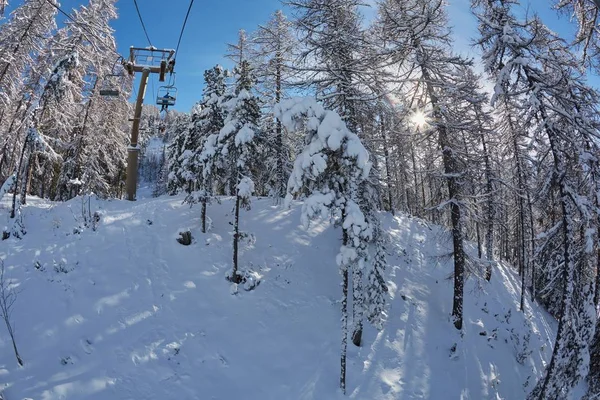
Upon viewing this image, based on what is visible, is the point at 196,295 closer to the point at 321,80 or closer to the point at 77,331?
the point at 77,331

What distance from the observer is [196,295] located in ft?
39.2

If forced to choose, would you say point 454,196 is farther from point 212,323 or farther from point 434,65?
point 212,323

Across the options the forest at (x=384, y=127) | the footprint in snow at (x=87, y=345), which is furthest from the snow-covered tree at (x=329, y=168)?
the footprint in snow at (x=87, y=345)

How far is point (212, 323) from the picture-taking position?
11.0m

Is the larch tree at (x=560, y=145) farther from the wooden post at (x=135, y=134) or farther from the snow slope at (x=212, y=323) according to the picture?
the wooden post at (x=135, y=134)

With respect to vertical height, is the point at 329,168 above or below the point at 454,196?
above

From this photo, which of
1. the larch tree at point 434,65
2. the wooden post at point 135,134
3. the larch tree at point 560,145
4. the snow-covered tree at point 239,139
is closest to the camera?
the larch tree at point 560,145

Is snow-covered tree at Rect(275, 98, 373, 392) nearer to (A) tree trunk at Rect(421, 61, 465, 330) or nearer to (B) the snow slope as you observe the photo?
(B) the snow slope

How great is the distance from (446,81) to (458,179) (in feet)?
12.5

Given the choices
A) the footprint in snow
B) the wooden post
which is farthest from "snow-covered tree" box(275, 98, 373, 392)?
the wooden post

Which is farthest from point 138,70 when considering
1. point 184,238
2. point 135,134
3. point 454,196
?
point 454,196

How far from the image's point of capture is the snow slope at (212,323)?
847 cm

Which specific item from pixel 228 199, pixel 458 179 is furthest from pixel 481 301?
pixel 228 199

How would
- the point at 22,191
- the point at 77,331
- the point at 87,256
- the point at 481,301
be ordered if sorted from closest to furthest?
the point at 77,331
the point at 87,256
the point at 22,191
the point at 481,301
